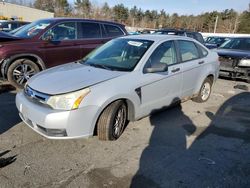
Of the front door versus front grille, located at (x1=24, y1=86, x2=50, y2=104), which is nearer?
front grille, located at (x1=24, y1=86, x2=50, y2=104)

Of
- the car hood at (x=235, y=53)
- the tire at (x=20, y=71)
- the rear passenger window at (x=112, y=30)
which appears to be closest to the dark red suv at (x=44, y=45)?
the tire at (x=20, y=71)

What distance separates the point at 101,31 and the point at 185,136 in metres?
4.86

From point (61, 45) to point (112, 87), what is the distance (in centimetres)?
389

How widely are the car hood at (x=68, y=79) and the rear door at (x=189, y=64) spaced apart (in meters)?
1.72

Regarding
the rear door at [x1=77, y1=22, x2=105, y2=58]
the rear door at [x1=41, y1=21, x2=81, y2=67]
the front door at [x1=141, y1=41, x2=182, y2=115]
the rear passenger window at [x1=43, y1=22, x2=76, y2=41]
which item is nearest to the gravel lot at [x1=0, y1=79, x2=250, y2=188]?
the front door at [x1=141, y1=41, x2=182, y2=115]

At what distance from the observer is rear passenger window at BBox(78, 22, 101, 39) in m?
7.73

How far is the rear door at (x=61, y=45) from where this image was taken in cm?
701

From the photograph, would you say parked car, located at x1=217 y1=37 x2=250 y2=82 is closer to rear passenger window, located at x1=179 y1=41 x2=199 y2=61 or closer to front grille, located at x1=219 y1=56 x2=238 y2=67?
front grille, located at x1=219 y1=56 x2=238 y2=67

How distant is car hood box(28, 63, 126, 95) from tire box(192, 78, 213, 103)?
2831 mm

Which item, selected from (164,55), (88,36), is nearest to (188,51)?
(164,55)

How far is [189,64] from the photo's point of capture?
545cm

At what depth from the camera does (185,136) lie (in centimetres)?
448

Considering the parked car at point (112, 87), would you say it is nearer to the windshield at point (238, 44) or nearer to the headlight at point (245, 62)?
the headlight at point (245, 62)

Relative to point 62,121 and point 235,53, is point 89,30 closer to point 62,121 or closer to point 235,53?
point 62,121
